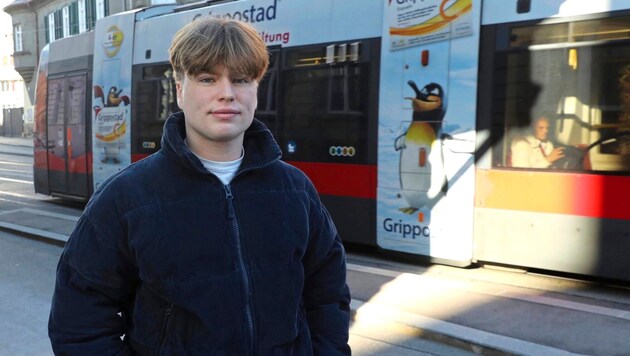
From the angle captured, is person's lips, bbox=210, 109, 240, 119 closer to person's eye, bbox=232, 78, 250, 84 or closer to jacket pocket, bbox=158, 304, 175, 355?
person's eye, bbox=232, 78, 250, 84

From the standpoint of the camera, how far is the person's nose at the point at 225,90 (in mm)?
1746

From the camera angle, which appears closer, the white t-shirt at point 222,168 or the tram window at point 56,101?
the white t-shirt at point 222,168

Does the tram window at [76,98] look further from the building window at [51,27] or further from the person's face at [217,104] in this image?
the building window at [51,27]

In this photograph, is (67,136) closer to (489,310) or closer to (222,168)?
(489,310)

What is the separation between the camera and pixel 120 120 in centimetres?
1096

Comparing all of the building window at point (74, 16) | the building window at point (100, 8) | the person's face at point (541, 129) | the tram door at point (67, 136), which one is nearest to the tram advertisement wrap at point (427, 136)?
the person's face at point (541, 129)

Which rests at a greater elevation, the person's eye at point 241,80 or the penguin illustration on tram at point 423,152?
the person's eye at point 241,80

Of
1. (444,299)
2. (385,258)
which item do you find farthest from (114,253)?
(385,258)

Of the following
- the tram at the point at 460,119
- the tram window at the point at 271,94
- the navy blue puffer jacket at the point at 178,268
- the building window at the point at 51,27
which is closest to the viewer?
the navy blue puffer jacket at the point at 178,268

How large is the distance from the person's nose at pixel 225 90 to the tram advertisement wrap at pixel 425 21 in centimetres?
517

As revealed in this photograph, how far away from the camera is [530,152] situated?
6.19 meters

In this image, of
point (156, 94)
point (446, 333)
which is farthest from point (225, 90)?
point (156, 94)

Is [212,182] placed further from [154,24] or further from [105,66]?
[105,66]

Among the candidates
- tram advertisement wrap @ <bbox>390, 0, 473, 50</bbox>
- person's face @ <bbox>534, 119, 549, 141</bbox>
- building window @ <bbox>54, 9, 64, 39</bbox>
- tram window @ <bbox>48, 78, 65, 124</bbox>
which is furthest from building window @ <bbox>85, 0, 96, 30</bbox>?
person's face @ <bbox>534, 119, 549, 141</bbox>
